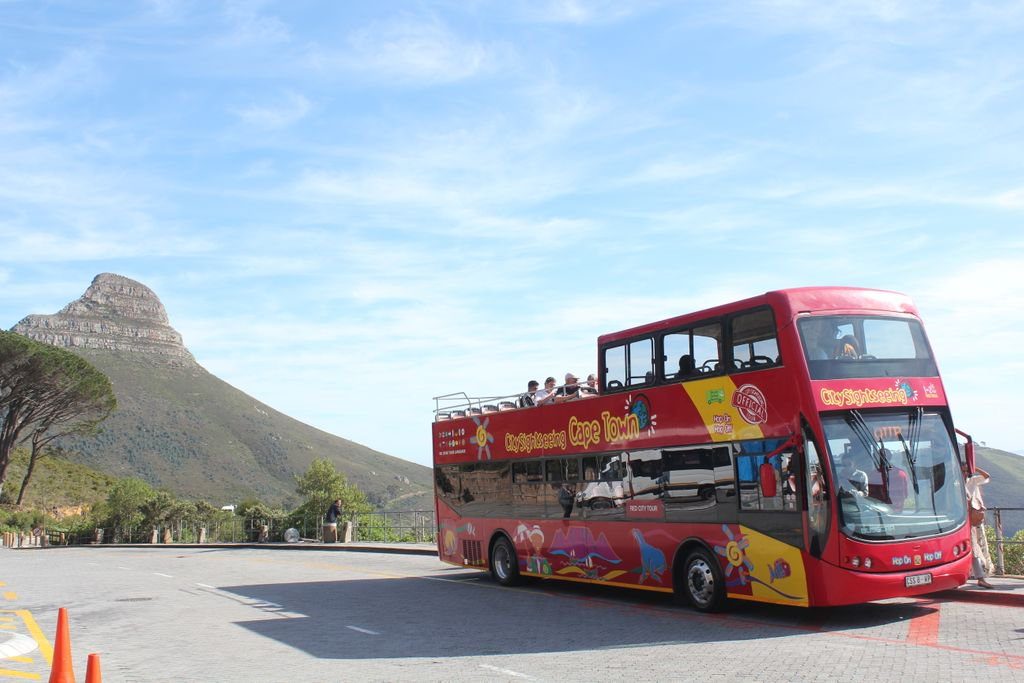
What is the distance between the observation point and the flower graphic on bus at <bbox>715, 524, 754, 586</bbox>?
511 inches

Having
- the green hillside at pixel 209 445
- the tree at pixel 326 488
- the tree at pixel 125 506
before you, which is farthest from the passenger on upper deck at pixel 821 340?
the green hillside at pixel 209 445

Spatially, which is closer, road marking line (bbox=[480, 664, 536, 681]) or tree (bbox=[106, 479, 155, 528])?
road marking line (bbox=[480, 664, 536, 681])

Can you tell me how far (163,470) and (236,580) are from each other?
83.6 metres

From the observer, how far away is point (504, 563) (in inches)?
762

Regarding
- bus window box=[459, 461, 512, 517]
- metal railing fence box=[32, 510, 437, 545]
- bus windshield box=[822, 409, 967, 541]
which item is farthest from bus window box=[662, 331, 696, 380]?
metal railing fence box=[32, 510, 437, 545]

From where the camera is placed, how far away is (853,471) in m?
11.9

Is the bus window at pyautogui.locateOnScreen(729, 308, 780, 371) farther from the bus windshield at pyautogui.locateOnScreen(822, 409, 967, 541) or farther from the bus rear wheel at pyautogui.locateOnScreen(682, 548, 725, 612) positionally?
the bus rear wheel at pyautogui.locateOnScreen(682, 548, 725, 612)

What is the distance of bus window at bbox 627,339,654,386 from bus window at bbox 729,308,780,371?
182 cm

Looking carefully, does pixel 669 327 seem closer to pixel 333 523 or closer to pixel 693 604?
pixel 693 604

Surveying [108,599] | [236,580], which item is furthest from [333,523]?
[108,599]

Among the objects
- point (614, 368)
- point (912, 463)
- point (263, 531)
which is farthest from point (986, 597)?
point (263, 531)

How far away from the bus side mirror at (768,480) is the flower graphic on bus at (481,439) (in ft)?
25.4

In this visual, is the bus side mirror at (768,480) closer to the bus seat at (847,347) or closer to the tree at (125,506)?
the bus seat at (847,347)

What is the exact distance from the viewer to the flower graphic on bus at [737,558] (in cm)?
1297
